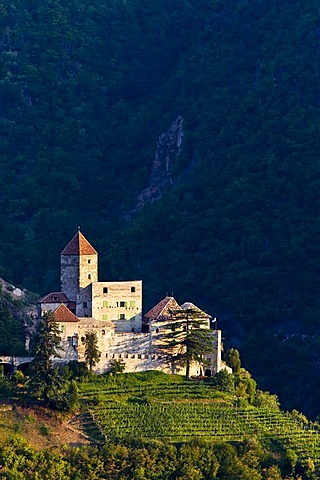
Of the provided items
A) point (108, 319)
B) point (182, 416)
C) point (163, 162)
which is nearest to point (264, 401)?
point (182, 416)

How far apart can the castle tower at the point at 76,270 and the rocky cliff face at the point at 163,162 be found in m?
52.1

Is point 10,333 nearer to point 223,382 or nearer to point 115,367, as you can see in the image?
point 115,367

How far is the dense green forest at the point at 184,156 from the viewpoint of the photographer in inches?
5330

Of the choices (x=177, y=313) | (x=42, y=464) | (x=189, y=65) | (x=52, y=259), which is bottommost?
(x=42, y=464)

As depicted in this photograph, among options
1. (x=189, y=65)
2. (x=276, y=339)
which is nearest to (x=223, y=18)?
(x=189, y=65)

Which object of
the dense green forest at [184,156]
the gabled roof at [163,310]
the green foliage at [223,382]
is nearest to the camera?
the green foliage at [223,382]

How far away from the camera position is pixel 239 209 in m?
142

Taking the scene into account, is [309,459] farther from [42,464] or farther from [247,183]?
[247,183]

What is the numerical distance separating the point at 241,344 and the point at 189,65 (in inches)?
1694

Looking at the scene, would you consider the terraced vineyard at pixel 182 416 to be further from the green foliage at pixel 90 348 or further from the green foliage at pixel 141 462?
the green foliage at pixel 90 348

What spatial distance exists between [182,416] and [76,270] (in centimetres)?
1053

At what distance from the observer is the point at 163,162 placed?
516ft

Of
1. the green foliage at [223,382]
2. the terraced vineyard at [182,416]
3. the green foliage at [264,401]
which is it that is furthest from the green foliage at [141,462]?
the green foliage at [264,401]

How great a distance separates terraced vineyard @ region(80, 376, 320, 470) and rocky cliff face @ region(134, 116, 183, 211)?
5618 cm
